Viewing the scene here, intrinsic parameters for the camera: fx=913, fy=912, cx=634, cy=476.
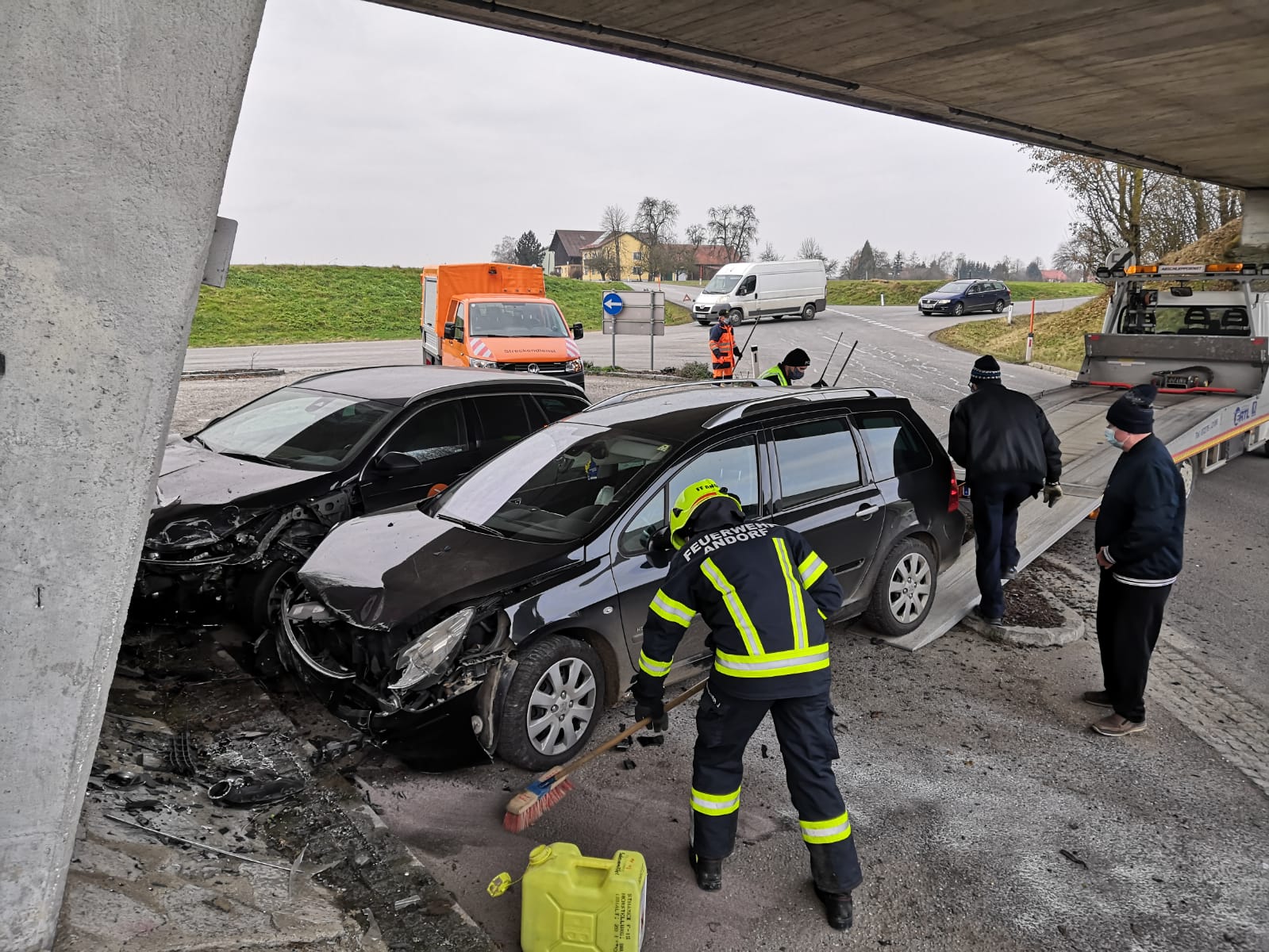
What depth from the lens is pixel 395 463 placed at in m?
6.47

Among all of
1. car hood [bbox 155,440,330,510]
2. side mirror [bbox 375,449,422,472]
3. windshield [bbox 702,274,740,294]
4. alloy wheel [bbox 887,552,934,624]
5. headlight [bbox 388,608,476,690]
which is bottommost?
alloy wheel [bbox 887,552,934,624]

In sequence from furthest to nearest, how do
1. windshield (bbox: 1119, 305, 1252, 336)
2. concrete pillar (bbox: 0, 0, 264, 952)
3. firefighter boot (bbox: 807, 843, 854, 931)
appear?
windshield (bbox: 1119, 305, 1252, 336) < firefighter boot (bbox: 807, 843, 854, 931) < concrete pillar (bbox: 0, 0, 264, 952)

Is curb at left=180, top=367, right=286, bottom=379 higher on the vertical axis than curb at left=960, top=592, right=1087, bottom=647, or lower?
higher

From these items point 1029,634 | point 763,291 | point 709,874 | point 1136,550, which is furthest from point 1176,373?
point 763,291

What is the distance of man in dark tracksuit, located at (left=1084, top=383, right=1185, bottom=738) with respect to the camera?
4715 millimetres

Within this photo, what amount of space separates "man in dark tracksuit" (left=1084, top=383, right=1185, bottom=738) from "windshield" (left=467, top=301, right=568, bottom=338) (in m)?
12.7

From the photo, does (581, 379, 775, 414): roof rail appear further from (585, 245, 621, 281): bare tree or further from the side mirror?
(585, 245, 621, 281): bare tree

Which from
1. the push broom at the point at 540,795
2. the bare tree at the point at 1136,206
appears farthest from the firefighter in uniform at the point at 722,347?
the bare tree at the point at 1136,206

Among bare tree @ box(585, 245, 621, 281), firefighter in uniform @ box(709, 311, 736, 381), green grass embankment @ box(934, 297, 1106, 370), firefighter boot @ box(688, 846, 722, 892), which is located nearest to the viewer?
firefighter boot @ box(688, 846, 722, 892)

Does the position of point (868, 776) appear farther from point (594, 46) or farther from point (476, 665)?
point (594, 46)

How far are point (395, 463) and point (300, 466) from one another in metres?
0.64

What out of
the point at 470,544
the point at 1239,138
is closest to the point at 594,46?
the point at 470,544

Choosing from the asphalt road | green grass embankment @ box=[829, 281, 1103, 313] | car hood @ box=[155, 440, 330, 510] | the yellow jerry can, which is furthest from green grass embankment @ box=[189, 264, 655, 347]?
the yellow jerry can

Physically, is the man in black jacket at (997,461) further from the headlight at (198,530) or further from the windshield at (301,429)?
the headlight at (198,530)
